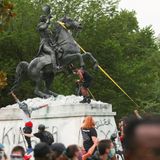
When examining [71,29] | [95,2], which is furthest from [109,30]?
[71,29]

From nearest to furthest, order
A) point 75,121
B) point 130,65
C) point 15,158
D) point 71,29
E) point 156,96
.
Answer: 1. point 15,158
2. point 75,121
3. point 71,29
4. point 130,65
5. point 156,96

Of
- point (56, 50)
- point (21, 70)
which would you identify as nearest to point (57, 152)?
point (56, 50)

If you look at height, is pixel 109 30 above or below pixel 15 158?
above

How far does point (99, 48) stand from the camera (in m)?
40.3

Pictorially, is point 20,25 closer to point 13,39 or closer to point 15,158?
point 13,39

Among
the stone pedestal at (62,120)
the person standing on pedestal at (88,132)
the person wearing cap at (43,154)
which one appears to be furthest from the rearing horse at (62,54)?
the person wearing cap at (43,154)

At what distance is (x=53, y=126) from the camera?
1916cm

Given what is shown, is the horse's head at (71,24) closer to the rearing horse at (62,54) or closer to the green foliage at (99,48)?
the rearing horse at (62,54)

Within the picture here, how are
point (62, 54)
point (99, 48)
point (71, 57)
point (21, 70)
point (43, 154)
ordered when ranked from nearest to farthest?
point (43, 154) < point (71, 57) < point (62, 54) < point (21, 70) < point (99, 48)

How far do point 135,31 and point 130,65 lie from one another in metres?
9.85

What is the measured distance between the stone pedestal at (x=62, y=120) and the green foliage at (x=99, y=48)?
53.6 feet

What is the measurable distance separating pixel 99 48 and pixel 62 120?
70.1ft

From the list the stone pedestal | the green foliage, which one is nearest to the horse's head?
the stone pedestal

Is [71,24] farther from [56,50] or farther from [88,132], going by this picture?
[88,132]
